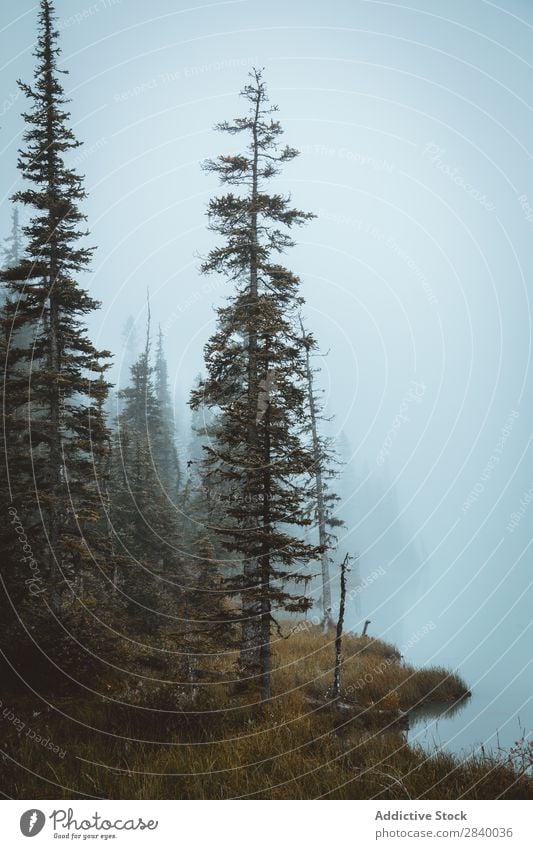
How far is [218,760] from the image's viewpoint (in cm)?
488

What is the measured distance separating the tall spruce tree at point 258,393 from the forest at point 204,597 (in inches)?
2.0

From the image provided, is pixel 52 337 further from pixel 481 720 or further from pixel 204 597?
pixel 481 720

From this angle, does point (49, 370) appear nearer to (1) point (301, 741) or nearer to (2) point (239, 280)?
(2) point (239, 280)

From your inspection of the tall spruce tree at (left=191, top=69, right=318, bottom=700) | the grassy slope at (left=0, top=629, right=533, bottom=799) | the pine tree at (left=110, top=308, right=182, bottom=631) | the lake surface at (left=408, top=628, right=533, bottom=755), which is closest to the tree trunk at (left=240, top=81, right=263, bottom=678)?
the tall spruce tree at (left=191, top=69, right=318, bottom=700)

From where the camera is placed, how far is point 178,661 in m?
11.1

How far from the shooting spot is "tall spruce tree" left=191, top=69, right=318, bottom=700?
6879 millimetres

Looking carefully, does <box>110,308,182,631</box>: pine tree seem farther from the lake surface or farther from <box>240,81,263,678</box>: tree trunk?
the lake surface

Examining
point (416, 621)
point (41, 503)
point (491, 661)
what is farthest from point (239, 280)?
point (416, 621)

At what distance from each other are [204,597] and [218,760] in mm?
12009

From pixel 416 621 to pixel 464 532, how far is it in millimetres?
107681
